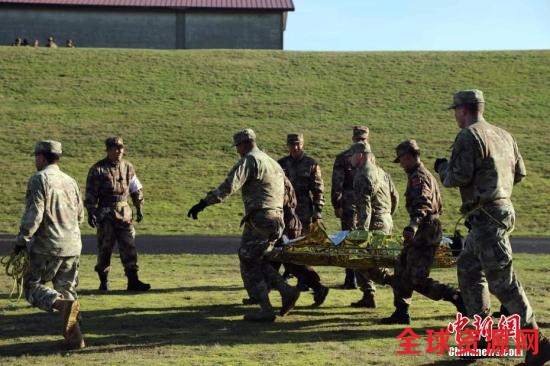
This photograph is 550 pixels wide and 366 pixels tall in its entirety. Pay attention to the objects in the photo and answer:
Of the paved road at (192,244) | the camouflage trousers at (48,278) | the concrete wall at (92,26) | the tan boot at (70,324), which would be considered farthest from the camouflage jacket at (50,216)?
the concrete wall at (92,26)

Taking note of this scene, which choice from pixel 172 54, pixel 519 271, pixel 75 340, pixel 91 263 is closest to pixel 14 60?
pixel 172 54

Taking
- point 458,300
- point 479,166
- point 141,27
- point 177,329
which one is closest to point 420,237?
point 458,300

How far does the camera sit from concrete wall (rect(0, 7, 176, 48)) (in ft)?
210

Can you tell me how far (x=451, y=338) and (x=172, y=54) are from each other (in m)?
45.7

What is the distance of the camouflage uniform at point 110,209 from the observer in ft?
42.3

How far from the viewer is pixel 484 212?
313 inches

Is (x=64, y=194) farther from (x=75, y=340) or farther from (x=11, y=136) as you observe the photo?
(x=11, y=136)

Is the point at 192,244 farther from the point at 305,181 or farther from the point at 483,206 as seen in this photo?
the point at 483,206

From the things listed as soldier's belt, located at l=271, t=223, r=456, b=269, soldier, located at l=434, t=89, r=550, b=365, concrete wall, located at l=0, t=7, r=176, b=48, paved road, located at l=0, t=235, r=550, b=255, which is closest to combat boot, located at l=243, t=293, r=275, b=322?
soldier's belt, located at l=271, t=223, r=456, b=269

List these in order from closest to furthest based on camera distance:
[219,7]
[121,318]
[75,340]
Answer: [75,340]
[121,318]
[219,7]

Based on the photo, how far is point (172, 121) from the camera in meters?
39.0

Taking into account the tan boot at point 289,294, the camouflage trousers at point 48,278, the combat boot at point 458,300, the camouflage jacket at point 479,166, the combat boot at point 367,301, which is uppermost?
the camouflage jacket at point 479,166

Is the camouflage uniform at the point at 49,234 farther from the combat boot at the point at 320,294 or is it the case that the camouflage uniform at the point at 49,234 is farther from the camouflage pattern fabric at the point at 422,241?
the camouflage pattern fabric at the point at 422,241

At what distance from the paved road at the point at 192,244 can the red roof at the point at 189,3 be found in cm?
4376
